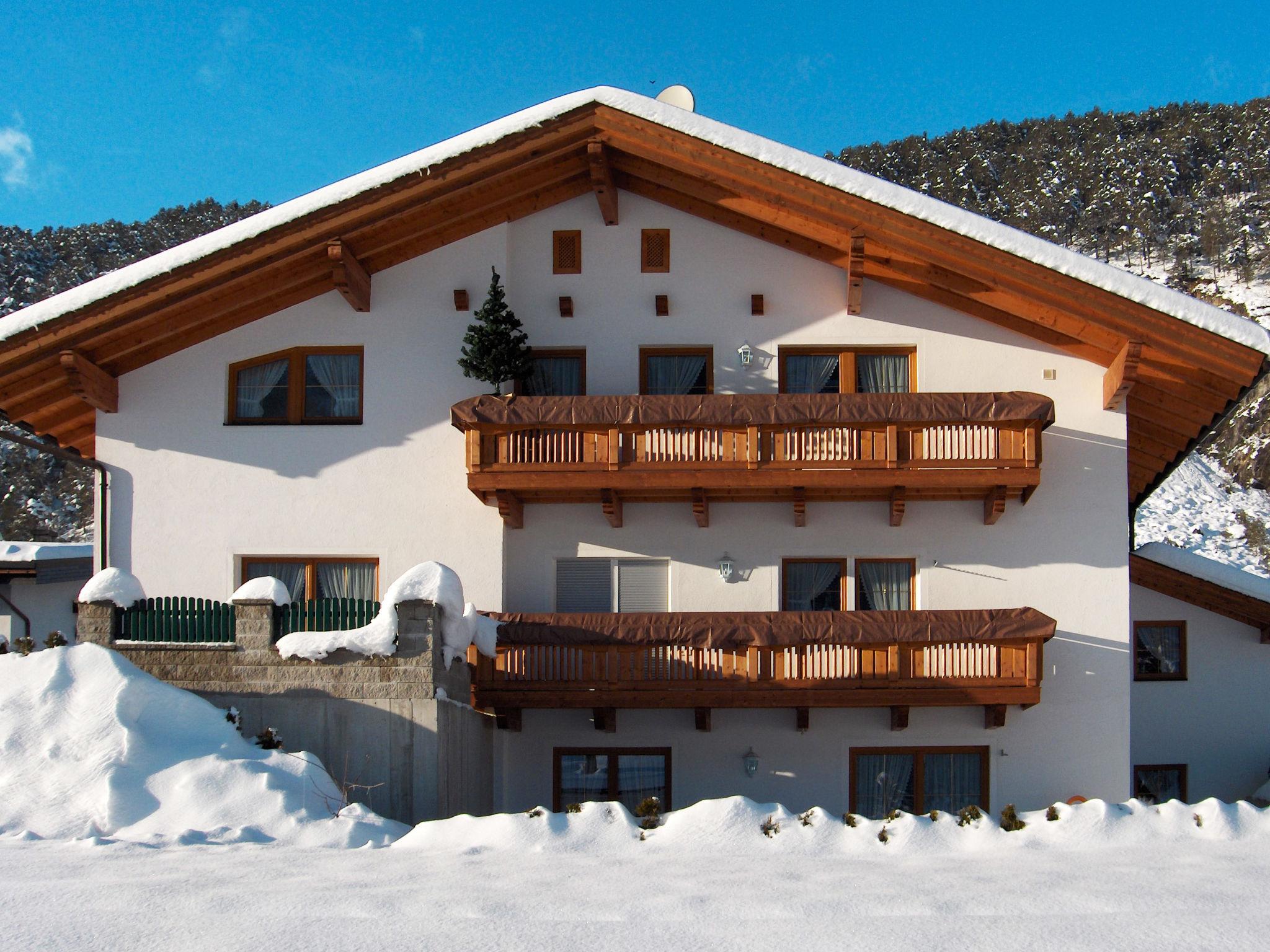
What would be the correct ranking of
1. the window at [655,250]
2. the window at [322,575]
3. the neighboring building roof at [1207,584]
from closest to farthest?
the window at [322,575]
the window at [655,250]
the neighboring building roof at [1207,584]

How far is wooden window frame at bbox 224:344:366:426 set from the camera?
59.0ft

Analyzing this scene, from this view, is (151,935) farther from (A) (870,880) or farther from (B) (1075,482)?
(B) (1075,482)

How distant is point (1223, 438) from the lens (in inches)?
2741

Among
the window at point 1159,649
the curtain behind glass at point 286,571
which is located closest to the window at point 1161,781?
the window at point 1159,649

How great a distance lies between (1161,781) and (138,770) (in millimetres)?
16420

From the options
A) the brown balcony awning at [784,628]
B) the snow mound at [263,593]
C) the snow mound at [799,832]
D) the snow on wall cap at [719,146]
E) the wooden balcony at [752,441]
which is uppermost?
the snow on wall cap at [719,146]

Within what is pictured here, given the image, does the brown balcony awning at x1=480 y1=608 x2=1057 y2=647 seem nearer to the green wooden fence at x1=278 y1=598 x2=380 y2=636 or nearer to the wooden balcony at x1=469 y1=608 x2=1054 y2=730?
the wooden balcony at x1=469 y1=608 x2=1054 y2=730

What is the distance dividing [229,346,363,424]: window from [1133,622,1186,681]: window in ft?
44.4

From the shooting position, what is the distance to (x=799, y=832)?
1111cm

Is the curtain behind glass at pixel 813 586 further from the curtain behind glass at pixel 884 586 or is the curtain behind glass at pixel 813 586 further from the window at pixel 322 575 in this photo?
the window at pixel 322 575

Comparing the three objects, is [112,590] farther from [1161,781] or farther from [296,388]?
[1161,781]

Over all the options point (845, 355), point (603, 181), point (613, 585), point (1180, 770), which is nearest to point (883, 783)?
point (613, 585)

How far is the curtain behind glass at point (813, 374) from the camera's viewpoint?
59.3 ft

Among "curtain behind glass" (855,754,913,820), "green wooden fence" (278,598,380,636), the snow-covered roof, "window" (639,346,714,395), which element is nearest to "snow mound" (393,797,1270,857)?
"green wooden fence" (278,598,380,636)
